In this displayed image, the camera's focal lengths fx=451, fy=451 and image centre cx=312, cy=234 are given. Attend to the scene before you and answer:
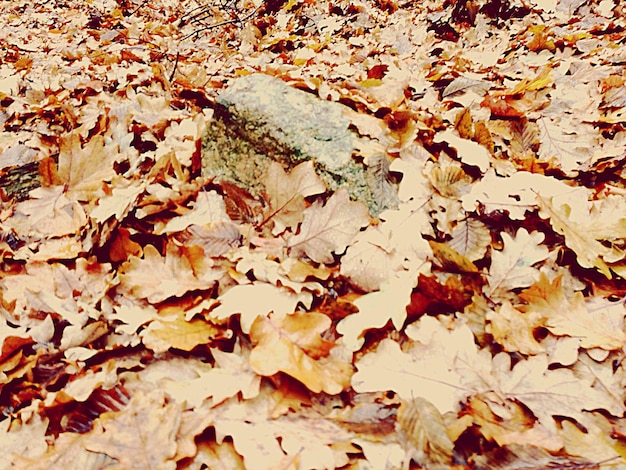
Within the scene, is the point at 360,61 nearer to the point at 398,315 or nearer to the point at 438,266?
the point at 438,266

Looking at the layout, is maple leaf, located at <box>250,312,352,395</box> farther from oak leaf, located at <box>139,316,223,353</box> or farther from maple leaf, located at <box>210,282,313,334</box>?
oak leaf, located at <box>139,316,223,353</box>

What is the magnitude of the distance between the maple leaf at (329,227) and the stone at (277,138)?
128 mm

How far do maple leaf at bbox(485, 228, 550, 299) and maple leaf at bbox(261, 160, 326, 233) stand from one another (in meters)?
0.65

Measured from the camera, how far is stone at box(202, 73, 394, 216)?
1708 mm

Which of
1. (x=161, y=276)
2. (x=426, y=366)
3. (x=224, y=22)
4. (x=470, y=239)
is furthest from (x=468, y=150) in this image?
(x=224, y=22)

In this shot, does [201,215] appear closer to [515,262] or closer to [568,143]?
[515,262]

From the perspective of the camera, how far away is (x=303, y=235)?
1.54 metres

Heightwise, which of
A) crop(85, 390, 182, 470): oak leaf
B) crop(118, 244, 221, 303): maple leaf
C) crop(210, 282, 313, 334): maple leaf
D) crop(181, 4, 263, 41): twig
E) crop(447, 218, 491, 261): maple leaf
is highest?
A: crop(181, 4, 263, 41): twig

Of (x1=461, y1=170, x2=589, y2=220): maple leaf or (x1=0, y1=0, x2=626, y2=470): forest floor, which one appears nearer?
(x1=0, y1=0, x2=626, y2=470): forest floor

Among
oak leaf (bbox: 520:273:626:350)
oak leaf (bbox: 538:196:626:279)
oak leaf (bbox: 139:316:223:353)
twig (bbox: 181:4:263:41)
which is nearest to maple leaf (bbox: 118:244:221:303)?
oak leaf (bbox: 139:316:223:353)

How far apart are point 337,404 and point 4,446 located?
80cm

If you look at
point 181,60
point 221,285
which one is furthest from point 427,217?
point 181,60

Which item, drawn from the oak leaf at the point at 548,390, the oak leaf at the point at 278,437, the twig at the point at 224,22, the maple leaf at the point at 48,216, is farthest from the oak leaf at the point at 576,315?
the twig at the point at 224,22

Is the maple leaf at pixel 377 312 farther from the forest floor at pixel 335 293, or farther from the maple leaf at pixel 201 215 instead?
the maple leaf at pixel 201 215
